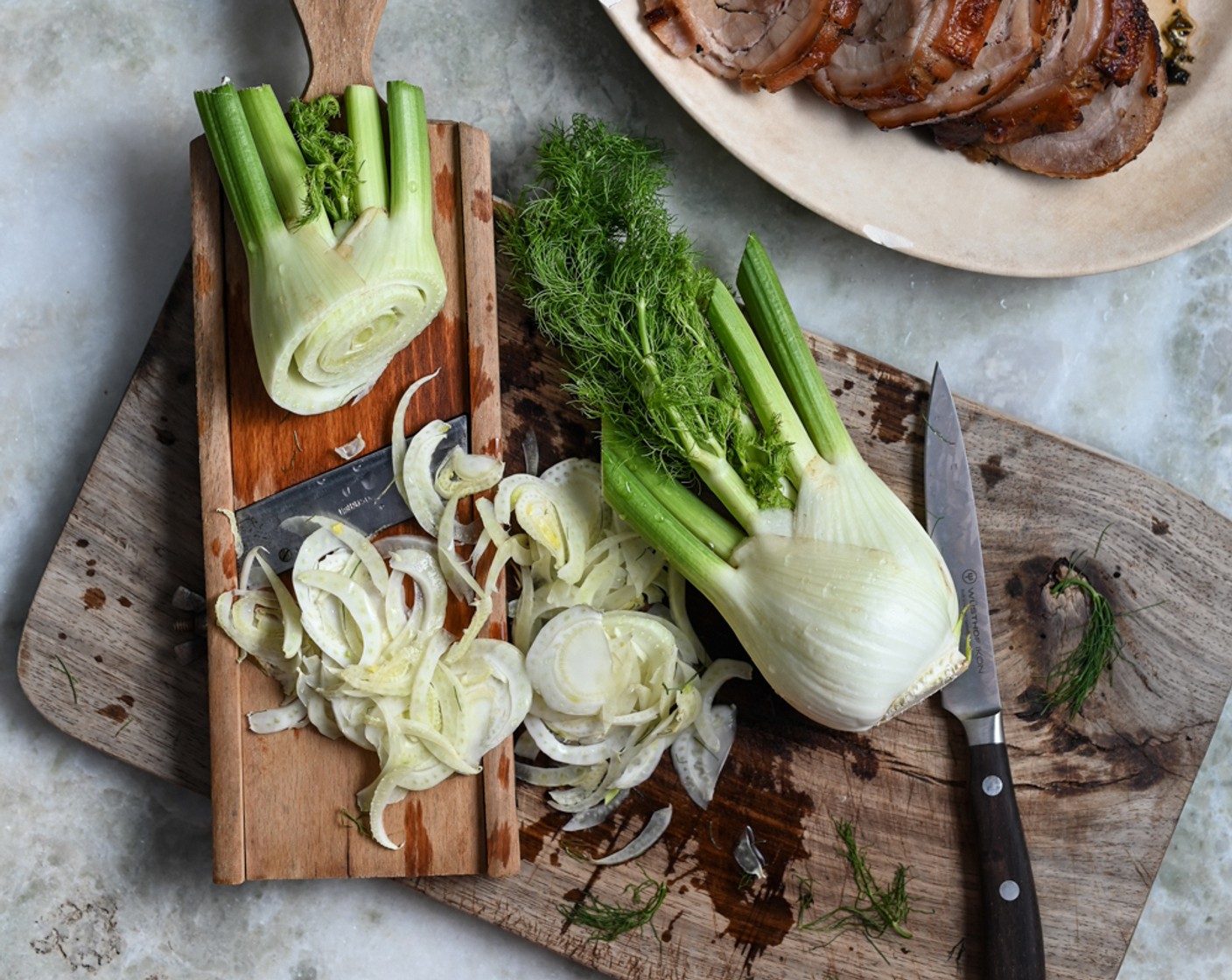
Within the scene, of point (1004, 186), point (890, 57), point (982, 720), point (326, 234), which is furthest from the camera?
point (1004, 186)

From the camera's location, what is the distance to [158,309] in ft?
8.17

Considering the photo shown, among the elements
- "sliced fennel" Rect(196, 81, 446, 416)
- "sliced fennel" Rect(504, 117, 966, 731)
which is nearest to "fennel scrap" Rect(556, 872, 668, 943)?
"sliced fennel" Rect(504, 117, 966, 731)

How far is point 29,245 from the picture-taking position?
2.48 metres

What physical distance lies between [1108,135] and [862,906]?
5.86 ft

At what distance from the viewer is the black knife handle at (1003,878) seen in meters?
2.26

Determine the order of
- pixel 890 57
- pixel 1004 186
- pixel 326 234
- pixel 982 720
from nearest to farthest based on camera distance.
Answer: pixel 326 234 < pixel 890 57 < pixel 982 720 < pixel 1004 186

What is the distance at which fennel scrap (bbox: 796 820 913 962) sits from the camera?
7.65 feet

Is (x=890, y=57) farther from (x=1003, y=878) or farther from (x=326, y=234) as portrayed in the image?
(x=1003, y=878)

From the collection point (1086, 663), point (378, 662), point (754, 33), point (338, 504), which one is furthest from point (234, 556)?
point (1086, 663)

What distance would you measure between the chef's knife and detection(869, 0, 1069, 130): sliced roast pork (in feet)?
1.87

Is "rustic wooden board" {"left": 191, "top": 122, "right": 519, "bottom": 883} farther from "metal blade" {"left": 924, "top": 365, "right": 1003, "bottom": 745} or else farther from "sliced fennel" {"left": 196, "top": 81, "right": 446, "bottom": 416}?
"metal blade" {"left": 924, "top": 365, "right": 1003, "bottom": 745}

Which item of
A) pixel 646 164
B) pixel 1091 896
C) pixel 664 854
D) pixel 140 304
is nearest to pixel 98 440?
pixel 140 304

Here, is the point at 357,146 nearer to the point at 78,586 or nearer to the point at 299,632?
the point at 299,632

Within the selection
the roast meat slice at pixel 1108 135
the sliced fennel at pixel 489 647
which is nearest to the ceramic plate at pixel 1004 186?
the roast meat slice at pixel 1108 135
